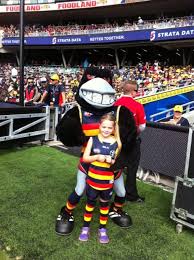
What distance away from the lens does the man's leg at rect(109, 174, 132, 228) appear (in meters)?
3.55

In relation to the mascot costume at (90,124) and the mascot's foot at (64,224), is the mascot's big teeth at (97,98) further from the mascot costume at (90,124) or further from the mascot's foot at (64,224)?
the mascot's foot at (64,224)

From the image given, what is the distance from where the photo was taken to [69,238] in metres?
3.37

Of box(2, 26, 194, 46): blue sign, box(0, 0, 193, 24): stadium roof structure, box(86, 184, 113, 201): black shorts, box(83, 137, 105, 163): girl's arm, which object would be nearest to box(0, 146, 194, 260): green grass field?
box(86, 184, 113, 201): black shorts

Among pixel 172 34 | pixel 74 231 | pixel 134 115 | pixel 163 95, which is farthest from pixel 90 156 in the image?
pixel 172 34

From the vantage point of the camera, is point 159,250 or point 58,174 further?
point 58,174

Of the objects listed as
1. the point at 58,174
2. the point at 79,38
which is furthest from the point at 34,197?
the point at 79,38

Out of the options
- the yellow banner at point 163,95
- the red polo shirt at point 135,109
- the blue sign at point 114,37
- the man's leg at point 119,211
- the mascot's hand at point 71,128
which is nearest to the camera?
the mascot's hand at point 71,128

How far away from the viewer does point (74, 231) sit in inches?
139

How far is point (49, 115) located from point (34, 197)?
3.10 metres

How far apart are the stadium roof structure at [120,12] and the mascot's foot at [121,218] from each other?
991 inches

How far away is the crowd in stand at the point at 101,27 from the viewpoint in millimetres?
24312

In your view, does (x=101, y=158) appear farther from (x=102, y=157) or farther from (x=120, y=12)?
(x=120, y=12)

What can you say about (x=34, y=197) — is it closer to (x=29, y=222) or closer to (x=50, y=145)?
(x=29, y=222)

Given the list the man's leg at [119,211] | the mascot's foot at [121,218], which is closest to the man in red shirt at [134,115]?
the man's leg at [119,211]
